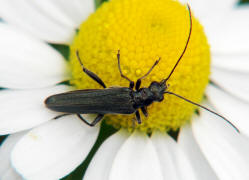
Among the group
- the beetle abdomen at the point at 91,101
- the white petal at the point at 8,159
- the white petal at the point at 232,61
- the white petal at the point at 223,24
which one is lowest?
the white petal at the point at 8,159

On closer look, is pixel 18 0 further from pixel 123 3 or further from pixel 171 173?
pixel 171 173

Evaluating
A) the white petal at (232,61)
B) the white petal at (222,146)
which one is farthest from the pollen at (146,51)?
the white petal at (232,61)

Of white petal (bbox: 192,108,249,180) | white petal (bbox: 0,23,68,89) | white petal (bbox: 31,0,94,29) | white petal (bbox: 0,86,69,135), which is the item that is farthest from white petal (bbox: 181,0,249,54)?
white petal (bbox: 0,86,69,135)

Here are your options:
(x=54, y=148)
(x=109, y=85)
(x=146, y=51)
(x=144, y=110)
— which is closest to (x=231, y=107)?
(x=144, y=110)

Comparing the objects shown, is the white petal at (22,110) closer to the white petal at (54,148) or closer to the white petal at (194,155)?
the white petal at (54,148)

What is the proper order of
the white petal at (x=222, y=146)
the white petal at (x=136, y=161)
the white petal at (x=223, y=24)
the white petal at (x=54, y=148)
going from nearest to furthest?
the white petal at (x=54, y=148), the white petal at (x=136, y=161), the white petal at (x=222, y=146), the white petal at (x=223, y=24)

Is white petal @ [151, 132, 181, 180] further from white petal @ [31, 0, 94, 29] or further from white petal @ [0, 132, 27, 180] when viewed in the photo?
white petal @ [31, 0, 94, 29]
